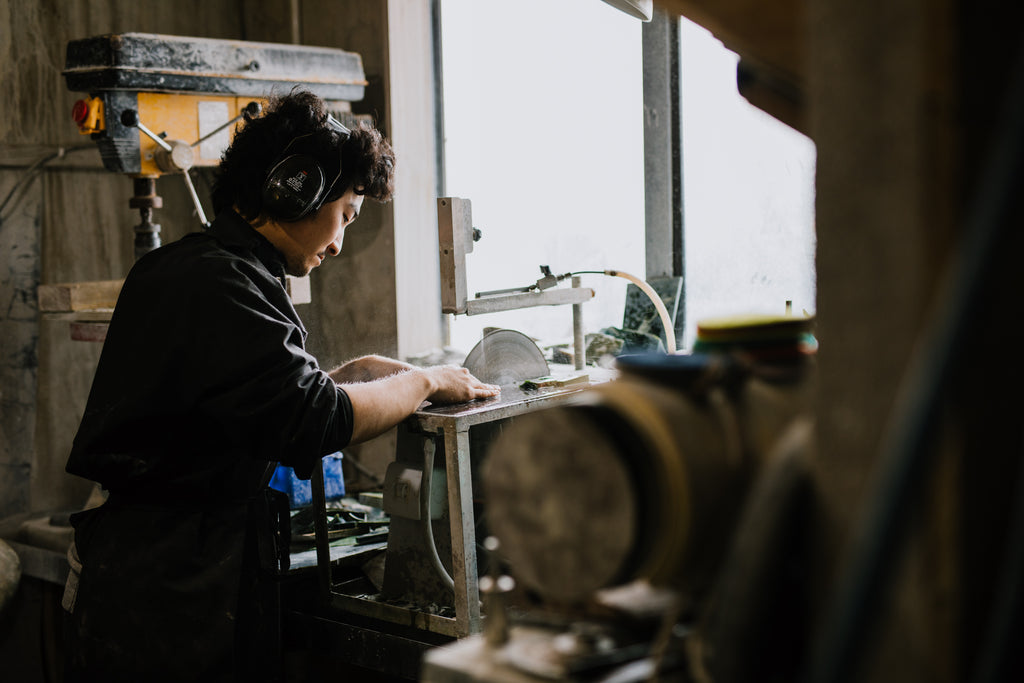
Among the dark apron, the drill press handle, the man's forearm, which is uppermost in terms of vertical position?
the drill press handle

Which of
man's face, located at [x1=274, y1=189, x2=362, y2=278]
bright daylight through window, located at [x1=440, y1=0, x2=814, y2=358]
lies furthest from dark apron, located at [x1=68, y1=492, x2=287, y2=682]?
bright daylight through window, located at [x1=440, y1=0, x2=814, y2=358]

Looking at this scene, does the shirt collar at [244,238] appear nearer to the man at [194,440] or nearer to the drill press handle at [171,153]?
the man at [194,440]

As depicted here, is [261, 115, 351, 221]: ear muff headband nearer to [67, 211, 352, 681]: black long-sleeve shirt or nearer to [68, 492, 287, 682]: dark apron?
[67, 211, 352, 681]: black long-sleeve shirt

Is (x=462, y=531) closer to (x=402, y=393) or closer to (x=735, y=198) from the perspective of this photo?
(x=402, y=393)

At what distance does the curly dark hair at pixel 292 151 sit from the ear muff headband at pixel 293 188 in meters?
0.05

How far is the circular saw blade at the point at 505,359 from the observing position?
241 centimetres

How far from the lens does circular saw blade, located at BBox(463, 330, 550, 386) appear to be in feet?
7.92

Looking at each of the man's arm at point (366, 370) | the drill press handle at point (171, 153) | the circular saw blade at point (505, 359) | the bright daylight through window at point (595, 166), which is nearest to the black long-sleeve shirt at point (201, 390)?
the man's arm at point (366, 370)

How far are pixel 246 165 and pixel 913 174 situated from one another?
1.69 meters

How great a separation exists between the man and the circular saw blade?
36 cm

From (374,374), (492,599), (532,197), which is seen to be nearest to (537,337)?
(532,197)

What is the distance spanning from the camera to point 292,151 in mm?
2170

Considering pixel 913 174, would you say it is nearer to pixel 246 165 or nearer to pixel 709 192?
pixel 246 165

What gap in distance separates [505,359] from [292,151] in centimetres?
72
